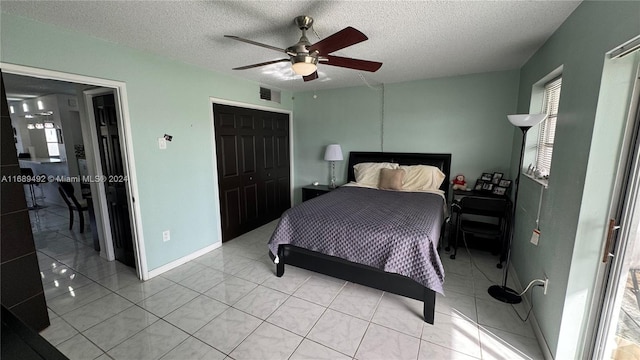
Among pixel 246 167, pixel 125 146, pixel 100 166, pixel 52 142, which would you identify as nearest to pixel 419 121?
pixel 246 167

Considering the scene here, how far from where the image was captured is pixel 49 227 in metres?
4.20

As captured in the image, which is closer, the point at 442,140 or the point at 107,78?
the point at 107,78

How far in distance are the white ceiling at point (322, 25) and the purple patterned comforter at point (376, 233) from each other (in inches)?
62.4

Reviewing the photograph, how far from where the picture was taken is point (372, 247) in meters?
2.16

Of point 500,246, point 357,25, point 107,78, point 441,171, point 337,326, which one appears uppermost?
point 357,25

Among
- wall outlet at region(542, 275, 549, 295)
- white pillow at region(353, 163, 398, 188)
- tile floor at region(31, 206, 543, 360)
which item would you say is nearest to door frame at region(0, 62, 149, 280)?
tile floor at region(31, 206, 543, 360)

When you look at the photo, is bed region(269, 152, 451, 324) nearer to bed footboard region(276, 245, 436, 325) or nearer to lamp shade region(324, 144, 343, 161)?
bed footboard region(276, 245, 436, 325)

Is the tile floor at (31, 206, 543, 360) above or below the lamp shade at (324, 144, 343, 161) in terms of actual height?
below

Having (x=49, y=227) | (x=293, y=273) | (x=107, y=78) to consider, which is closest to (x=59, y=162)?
(x=49, y=227)

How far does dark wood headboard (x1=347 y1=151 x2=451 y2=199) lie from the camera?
3703 millimetres

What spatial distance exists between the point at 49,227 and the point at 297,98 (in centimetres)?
470

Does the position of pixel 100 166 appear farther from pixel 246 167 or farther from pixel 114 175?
pixel 246 167

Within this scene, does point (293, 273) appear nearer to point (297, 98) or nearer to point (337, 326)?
point (337, 326)

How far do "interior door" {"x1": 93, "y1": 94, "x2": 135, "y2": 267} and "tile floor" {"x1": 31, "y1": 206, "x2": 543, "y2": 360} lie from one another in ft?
0.87
